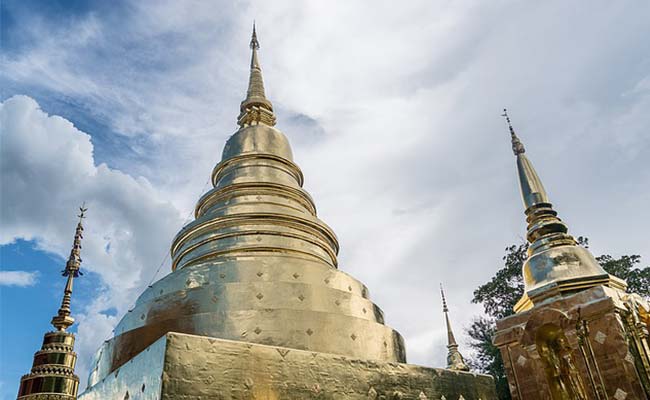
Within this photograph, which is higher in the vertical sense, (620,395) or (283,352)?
(283,352)

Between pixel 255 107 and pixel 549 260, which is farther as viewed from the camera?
pixel 255 107

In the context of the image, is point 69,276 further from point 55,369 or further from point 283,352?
point 283,352

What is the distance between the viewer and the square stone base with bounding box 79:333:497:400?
14.1 feet

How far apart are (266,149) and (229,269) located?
10.7 ft

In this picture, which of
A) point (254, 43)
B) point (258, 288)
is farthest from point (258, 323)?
point (254, 43)

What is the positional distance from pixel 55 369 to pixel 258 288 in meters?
2.85

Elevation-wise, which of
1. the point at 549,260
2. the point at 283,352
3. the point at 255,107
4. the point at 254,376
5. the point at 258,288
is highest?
the point at 255,107

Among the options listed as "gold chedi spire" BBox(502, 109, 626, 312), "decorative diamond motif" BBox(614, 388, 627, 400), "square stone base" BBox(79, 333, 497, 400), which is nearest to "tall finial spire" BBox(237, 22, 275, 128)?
"gold chedi spire" BBox(502, 109, 626, 312)

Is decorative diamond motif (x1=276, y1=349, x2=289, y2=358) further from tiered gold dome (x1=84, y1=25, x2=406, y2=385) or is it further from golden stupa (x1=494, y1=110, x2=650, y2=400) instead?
golden stupa (x1=494, y1=110, x2=650, y2=400)

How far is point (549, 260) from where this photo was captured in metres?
8.11

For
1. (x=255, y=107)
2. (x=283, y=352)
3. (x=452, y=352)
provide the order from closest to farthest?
(x=283, y=352) → (x=255, y=107) → (x=452, y=352)

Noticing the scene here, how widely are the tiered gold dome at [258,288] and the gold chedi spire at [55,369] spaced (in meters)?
0.46

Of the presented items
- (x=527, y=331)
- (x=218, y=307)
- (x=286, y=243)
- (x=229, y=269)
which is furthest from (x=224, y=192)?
(x=527, y=331)

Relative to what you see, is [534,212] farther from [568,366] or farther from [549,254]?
[568,366]
